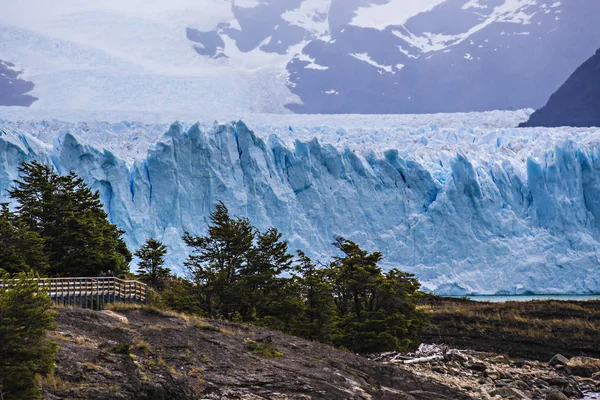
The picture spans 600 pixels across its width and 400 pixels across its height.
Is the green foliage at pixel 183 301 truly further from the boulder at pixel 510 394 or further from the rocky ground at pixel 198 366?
the boulder at pixel 510 394

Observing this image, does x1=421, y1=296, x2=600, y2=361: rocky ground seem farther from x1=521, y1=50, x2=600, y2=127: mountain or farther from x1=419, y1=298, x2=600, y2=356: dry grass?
x1=521, y1=50, x2=600, y2=127: mountain

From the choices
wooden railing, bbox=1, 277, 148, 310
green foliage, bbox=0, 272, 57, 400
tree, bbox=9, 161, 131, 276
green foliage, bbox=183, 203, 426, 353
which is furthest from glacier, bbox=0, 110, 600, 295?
green foliage, bbox=0, 272, 57, 400

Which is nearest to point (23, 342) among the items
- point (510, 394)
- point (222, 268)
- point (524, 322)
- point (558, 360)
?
point (510, 394)

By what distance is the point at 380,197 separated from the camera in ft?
160

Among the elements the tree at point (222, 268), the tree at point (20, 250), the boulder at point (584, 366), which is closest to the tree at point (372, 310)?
the tree at point (222, 268)

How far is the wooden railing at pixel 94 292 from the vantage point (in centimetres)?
1751

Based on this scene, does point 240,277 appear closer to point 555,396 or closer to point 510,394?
point 510,394

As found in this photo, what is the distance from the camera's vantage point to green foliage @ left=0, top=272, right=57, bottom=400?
8.66 metres

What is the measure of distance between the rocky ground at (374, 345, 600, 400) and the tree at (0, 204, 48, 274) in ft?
38.6

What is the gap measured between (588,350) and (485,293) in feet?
72.5

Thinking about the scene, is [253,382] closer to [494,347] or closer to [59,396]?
[59,396]

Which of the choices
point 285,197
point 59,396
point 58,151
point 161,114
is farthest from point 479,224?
point 59,396

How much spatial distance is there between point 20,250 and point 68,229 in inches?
127

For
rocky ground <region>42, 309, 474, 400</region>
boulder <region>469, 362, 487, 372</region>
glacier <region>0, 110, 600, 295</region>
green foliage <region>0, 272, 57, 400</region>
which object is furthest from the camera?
glacier <region>0, 110, 600, 295</region>
